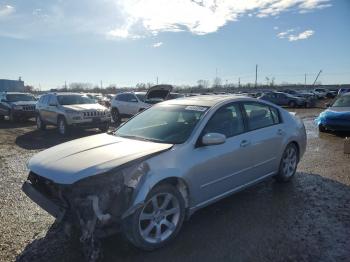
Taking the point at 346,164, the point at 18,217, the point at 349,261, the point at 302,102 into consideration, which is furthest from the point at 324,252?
the point at 302,102

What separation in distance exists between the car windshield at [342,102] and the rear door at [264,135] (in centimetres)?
846

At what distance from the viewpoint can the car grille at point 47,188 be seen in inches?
150

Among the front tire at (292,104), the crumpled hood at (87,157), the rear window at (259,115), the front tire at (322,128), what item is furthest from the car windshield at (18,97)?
the front tire at (292,104)

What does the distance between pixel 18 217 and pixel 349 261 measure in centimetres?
407

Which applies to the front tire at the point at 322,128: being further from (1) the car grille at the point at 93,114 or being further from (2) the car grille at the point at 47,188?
(2) the car grille at the point at 47,188

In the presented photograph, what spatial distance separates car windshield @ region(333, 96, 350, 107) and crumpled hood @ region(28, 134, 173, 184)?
11.1m

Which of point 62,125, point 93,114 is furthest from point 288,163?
point 62,125

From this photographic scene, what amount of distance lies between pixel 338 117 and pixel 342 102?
1.43 meters

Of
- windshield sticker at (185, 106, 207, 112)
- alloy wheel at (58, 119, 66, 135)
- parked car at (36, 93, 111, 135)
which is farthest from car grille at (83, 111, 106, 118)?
windshield sticker at (185, 106, 207, 112)

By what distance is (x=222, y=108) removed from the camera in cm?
502

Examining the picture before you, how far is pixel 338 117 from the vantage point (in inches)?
492

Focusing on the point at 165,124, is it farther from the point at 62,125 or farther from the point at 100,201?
the point at 62,125

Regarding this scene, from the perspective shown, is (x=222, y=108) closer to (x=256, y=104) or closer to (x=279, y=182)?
(x=256, y=104)

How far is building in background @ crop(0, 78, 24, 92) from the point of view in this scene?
39516 millimetres
